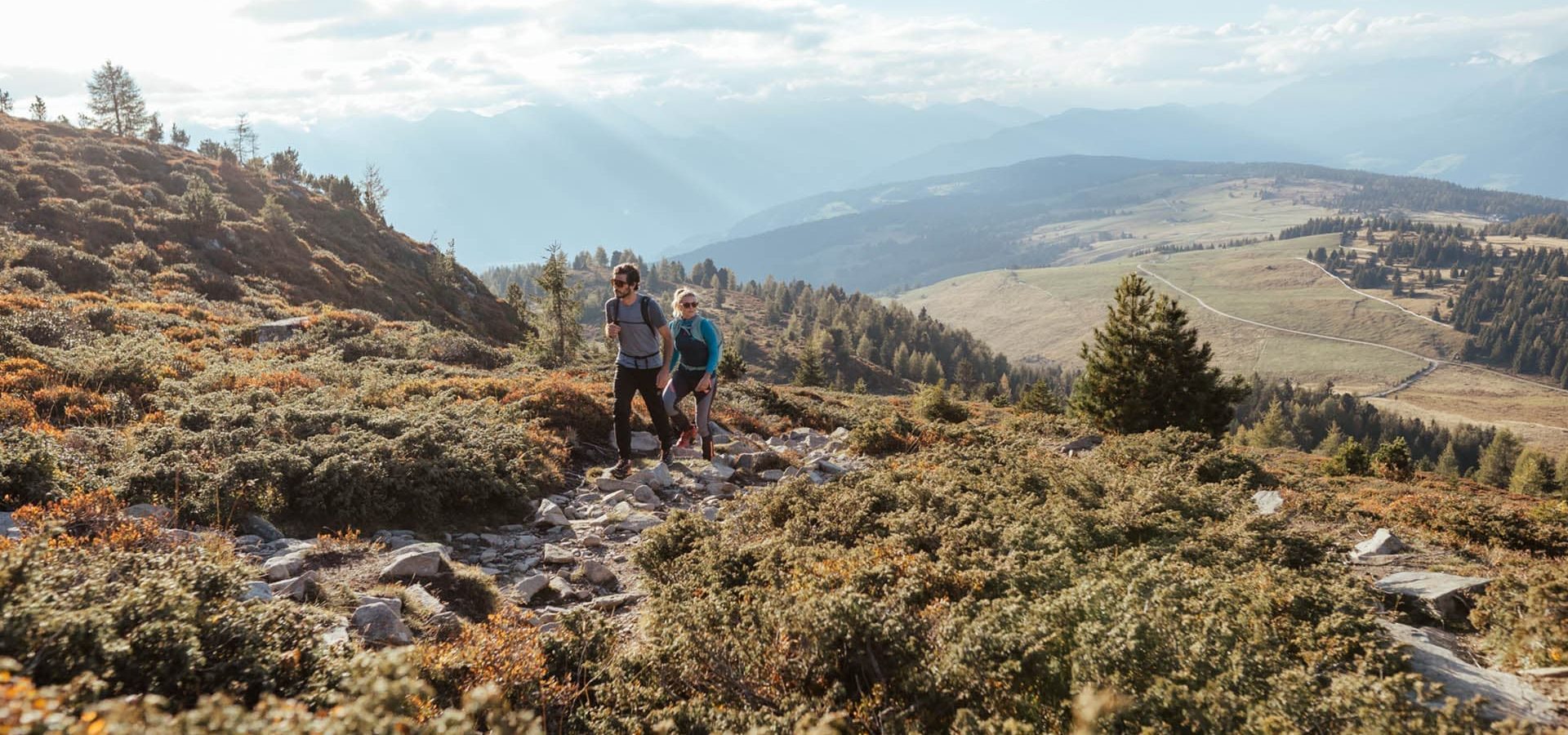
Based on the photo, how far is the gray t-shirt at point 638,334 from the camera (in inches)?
407

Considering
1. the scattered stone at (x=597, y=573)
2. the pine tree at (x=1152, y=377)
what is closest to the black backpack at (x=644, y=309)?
the scattered stone at (x=597, y=573)

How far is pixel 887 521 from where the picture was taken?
7602mm

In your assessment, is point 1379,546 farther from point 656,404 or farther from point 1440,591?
point 656,404

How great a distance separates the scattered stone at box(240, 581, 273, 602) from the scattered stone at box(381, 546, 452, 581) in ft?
3.43

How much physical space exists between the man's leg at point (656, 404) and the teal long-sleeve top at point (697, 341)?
0.57m

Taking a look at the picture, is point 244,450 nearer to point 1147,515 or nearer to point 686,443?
point 686,443

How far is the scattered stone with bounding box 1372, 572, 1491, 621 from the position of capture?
601 centimetres

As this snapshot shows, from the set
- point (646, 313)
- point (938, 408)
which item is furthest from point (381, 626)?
point (938, 408)

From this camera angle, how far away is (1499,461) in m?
102

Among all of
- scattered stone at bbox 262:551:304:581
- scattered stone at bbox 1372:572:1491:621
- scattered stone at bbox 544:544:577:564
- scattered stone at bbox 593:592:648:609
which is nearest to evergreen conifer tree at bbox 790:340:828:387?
scattered stone at bbox 544:544:577:564

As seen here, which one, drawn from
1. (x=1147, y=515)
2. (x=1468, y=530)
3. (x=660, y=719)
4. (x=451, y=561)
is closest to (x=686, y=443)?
(x=451, y=561)

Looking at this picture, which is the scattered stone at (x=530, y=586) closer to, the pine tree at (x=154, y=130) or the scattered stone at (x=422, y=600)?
the scattered stone at (x=422, y=600)

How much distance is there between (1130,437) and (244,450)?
15.3 meters

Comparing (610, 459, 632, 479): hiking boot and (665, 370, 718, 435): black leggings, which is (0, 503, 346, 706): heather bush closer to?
(610, 459, 632, 479): hiking boot
